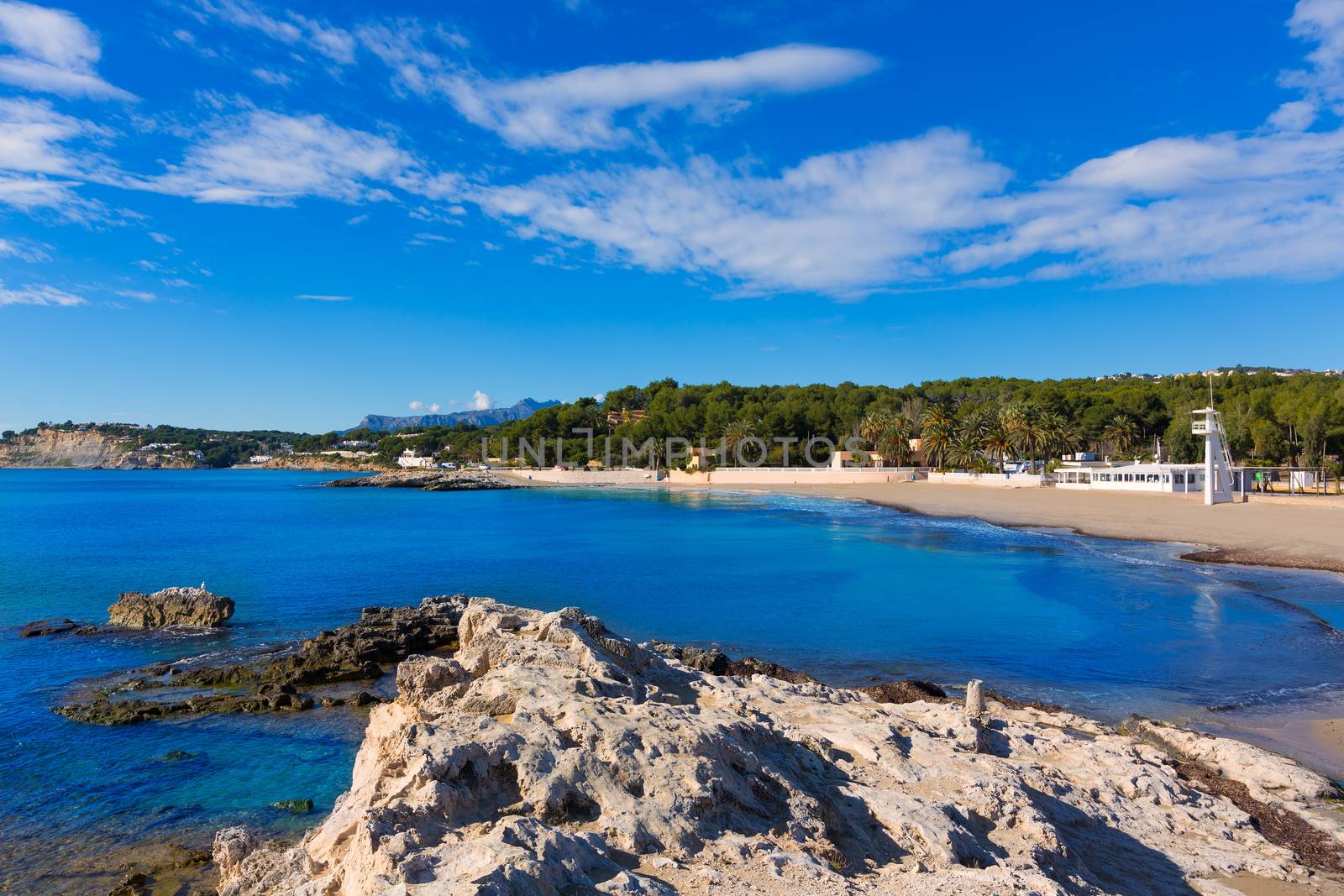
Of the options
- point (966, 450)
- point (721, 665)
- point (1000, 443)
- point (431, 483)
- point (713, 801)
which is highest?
point (1000, 443)

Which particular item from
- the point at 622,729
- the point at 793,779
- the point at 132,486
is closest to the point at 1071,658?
the point at 793,779

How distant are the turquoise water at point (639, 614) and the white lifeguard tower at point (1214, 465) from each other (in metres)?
13.3

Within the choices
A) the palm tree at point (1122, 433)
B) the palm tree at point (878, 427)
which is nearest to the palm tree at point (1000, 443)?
the palm tree at point (1122, 433)

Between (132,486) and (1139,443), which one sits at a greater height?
(1139,443)

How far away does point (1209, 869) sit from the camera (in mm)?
7176

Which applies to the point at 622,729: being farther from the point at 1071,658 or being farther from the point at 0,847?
the point at 1071,658

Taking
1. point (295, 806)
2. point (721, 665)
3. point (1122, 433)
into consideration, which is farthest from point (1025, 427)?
point (295, 806)

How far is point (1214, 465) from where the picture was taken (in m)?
47.5

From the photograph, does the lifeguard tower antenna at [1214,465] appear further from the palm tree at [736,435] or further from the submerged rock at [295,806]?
the palm tree at [736,435]

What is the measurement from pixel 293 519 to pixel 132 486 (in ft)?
278

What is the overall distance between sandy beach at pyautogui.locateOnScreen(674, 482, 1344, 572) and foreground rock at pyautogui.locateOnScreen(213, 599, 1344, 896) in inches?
1018

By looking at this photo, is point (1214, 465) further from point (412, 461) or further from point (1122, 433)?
point (412, 461)

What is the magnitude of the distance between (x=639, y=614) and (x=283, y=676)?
1004cm

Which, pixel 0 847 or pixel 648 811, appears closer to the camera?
pixel 648 811
